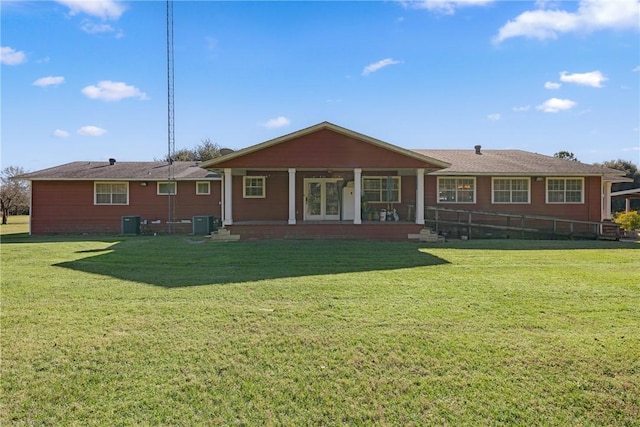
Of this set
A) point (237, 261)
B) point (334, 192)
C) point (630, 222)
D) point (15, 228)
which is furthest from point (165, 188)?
point (630, 222)

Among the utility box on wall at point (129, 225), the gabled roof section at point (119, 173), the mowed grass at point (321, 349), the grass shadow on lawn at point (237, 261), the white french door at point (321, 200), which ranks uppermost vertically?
the gabled roof section at point (119, 173)

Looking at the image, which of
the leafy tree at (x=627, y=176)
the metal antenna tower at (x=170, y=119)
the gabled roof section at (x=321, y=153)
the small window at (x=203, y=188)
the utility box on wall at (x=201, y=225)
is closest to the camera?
the gabled roof section at (x=321, y=153)

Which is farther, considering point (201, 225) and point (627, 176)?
point (627, 176)

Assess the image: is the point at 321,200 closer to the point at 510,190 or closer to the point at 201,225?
the point at 201,225

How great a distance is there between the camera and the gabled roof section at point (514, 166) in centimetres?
1689

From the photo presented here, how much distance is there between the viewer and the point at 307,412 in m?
2.87

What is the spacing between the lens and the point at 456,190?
17.5 metres

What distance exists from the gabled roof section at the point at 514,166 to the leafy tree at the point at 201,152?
32413 mm

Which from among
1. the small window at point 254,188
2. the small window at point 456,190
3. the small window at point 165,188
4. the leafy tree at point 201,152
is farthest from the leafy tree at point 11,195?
the small window at point 456,190

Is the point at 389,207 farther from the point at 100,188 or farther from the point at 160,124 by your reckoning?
the point at 100,188

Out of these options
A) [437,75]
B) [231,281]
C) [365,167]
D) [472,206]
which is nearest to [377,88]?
[437,75]

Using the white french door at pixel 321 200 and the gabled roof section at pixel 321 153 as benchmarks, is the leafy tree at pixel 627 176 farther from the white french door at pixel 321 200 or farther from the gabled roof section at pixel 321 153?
the white french door at pixel 321 200

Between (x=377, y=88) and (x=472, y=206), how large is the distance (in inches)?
282

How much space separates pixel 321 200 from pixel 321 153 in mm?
3400
